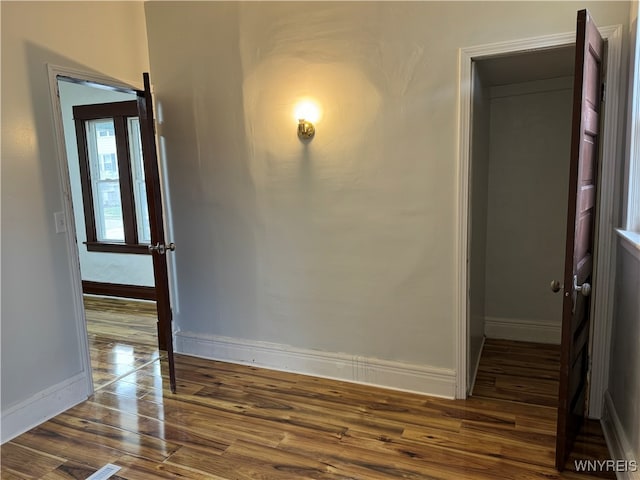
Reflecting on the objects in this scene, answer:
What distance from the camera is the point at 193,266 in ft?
11.9

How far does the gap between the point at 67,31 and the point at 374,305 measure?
2.67m

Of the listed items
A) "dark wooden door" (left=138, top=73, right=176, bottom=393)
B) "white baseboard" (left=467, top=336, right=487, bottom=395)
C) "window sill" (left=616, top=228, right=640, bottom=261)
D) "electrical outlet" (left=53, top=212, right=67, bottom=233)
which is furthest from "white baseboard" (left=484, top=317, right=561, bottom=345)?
"electrical outlet" (left=53, top=212, right=67, bottom=233)

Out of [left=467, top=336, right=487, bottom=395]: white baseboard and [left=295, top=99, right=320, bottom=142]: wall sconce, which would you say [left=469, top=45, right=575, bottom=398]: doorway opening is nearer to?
[left=467, top=336, right=487, bottom=395]: white baseboard

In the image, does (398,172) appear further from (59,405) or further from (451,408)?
(59,405)

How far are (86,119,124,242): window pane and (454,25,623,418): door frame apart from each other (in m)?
4.34

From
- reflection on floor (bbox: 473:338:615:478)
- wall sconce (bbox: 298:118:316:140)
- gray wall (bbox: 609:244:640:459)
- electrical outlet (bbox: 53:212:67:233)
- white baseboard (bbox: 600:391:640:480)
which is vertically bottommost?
reflection on floor (bbox: 473:338:615:478)

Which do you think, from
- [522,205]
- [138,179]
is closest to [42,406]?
[138,179]

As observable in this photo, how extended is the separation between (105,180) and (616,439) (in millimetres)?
5625

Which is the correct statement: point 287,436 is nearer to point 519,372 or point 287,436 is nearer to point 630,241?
point 519,372

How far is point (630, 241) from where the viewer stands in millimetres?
2061

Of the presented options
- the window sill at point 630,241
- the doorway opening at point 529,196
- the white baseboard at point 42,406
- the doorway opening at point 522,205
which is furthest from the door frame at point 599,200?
the white baseboard at point 42,406

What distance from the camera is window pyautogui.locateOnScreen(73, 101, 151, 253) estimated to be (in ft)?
17.5

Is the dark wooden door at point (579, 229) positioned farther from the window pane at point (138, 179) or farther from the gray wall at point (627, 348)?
the window pane at point (138, 179)

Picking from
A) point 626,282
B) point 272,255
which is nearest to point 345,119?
point 272,255
